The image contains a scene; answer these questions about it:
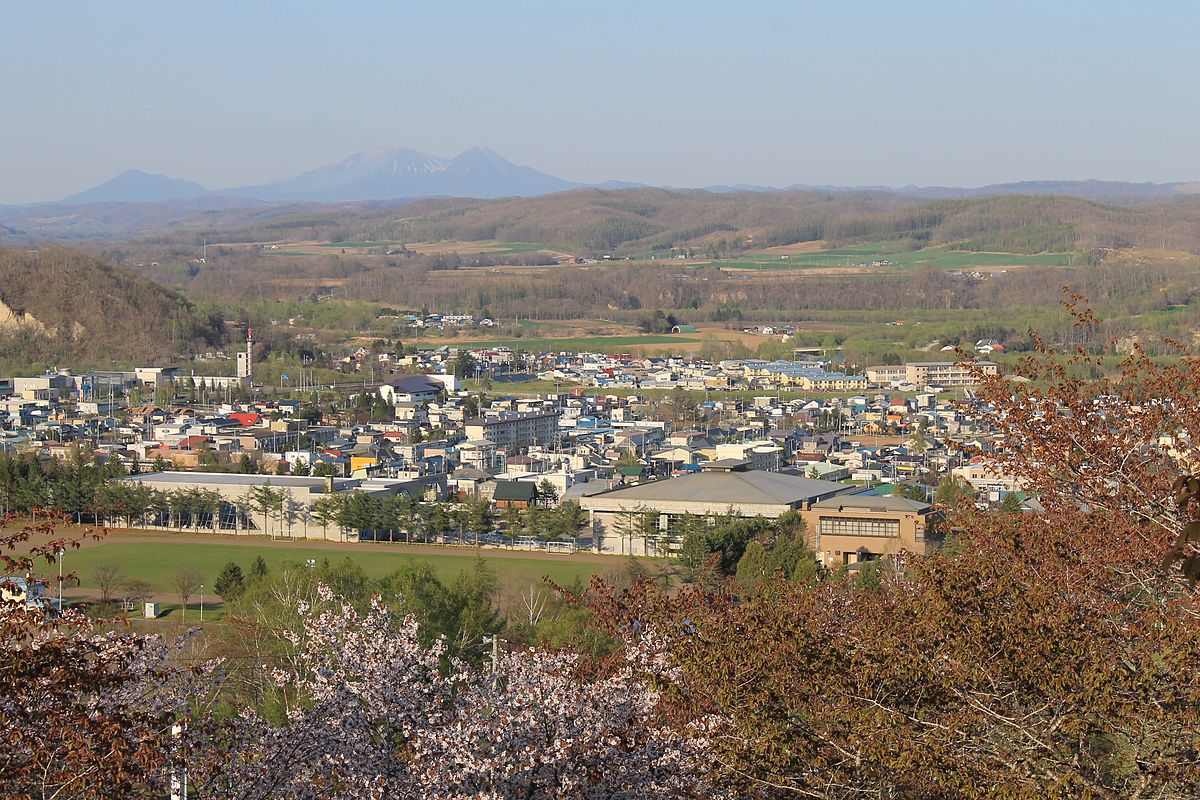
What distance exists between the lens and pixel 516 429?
26.5 m

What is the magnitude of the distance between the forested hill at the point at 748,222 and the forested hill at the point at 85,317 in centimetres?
3377

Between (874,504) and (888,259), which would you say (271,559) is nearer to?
(874,504)

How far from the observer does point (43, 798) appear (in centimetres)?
329

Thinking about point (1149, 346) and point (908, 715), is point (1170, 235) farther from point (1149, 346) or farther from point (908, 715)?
point (908, 715)

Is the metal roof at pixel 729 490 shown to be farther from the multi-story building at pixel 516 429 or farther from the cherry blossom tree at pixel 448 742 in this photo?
the cherry blossom tree at pixel 448 742

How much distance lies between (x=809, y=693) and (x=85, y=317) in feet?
123

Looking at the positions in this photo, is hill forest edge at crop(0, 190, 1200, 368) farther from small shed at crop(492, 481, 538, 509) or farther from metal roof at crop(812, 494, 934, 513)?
small shed at crop(492, 481, 538, 509)

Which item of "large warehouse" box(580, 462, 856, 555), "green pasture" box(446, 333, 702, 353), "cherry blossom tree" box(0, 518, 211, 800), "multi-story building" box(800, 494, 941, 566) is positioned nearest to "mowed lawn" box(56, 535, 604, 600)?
"large warehouse" box(580, 462, 856, 555)

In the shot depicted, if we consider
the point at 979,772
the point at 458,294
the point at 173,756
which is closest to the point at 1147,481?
the point at 979,772

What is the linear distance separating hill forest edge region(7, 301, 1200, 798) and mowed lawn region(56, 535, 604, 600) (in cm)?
925

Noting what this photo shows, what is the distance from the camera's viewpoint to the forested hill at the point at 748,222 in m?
63.1

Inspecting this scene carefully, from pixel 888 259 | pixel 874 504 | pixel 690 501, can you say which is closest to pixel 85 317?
pixel 690 501

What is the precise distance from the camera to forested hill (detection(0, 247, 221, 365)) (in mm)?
37844

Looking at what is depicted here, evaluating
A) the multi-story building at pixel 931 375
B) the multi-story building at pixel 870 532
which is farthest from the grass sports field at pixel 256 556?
the multi-story building at pixel 931 375
